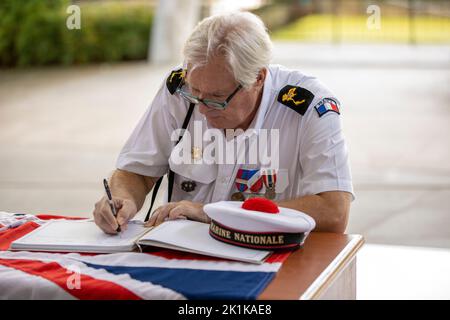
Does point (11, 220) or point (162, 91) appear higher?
point (162, 91)

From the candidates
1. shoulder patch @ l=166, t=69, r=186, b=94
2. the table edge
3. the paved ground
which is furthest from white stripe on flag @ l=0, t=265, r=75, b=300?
the paved ground

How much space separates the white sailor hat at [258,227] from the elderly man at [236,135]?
0.25m

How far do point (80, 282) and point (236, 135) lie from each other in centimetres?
92

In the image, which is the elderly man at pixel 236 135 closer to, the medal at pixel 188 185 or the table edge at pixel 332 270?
the medal at pixel 188 185

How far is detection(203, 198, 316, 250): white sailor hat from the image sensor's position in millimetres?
2219

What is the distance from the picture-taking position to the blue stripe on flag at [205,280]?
1.97 m

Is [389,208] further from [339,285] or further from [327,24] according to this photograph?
[327,24]

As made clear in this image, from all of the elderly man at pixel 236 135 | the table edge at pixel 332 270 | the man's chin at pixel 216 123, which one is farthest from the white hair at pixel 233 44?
the table edge at pixel 332 270

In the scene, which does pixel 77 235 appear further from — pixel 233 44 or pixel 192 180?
pixel 233 44

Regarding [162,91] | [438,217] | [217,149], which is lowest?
[438,217]

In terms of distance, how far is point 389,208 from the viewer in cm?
582

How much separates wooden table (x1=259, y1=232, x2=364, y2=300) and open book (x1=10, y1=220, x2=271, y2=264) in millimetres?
Result: 100

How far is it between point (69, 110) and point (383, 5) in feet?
25.9
